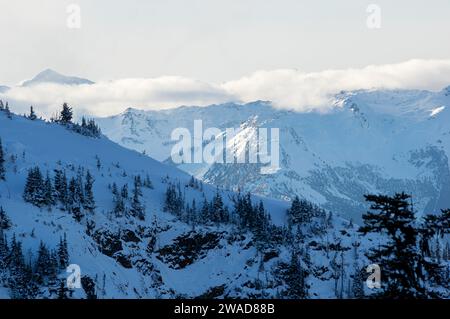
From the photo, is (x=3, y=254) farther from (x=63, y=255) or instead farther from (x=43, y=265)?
(x=63, y=255)

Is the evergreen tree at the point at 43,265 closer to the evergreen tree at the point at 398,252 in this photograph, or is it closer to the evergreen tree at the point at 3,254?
the evergreen tree at the point at 3,254

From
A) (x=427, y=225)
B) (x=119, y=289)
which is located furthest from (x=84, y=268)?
(x=427, y=225)

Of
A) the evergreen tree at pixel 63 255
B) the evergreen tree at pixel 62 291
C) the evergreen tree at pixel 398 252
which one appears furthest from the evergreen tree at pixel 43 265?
the evergreen tree at pixel 398 252

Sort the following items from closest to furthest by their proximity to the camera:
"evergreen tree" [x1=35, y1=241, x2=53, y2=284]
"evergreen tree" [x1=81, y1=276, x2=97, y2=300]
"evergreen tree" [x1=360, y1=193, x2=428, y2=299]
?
"evergreen tree" [x1=360, y1=193, x2=428, y2=299] < "evergreen tree" [x1=35, y1=241, x2=53, y2=284] < "evergreen tree" [x1=81, y1=276, x2=97, y2=300]

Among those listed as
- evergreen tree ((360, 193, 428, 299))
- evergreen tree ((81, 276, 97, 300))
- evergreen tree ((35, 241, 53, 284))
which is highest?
evergreen tree ((360, 193, 428, 299))

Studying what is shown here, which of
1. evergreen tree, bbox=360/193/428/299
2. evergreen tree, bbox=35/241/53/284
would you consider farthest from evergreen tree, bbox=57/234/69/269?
evergreen tree, bbox=360/193/428/299

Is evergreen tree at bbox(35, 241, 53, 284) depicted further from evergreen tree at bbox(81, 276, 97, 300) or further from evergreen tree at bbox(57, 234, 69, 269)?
evergreen tree at bbox(81, 276, 97, 300)

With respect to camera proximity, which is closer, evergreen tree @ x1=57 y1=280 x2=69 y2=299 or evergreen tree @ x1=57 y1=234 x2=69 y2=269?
evergreen tree @ x1=57 y1=280 x2=69 y2=299

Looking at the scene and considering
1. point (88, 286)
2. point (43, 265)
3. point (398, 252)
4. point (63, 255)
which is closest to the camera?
point (398, 252)

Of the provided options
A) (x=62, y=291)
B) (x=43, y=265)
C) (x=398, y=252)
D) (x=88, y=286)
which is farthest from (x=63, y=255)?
(x=398, y=252)

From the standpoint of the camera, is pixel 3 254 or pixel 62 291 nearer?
pixel 62 291
